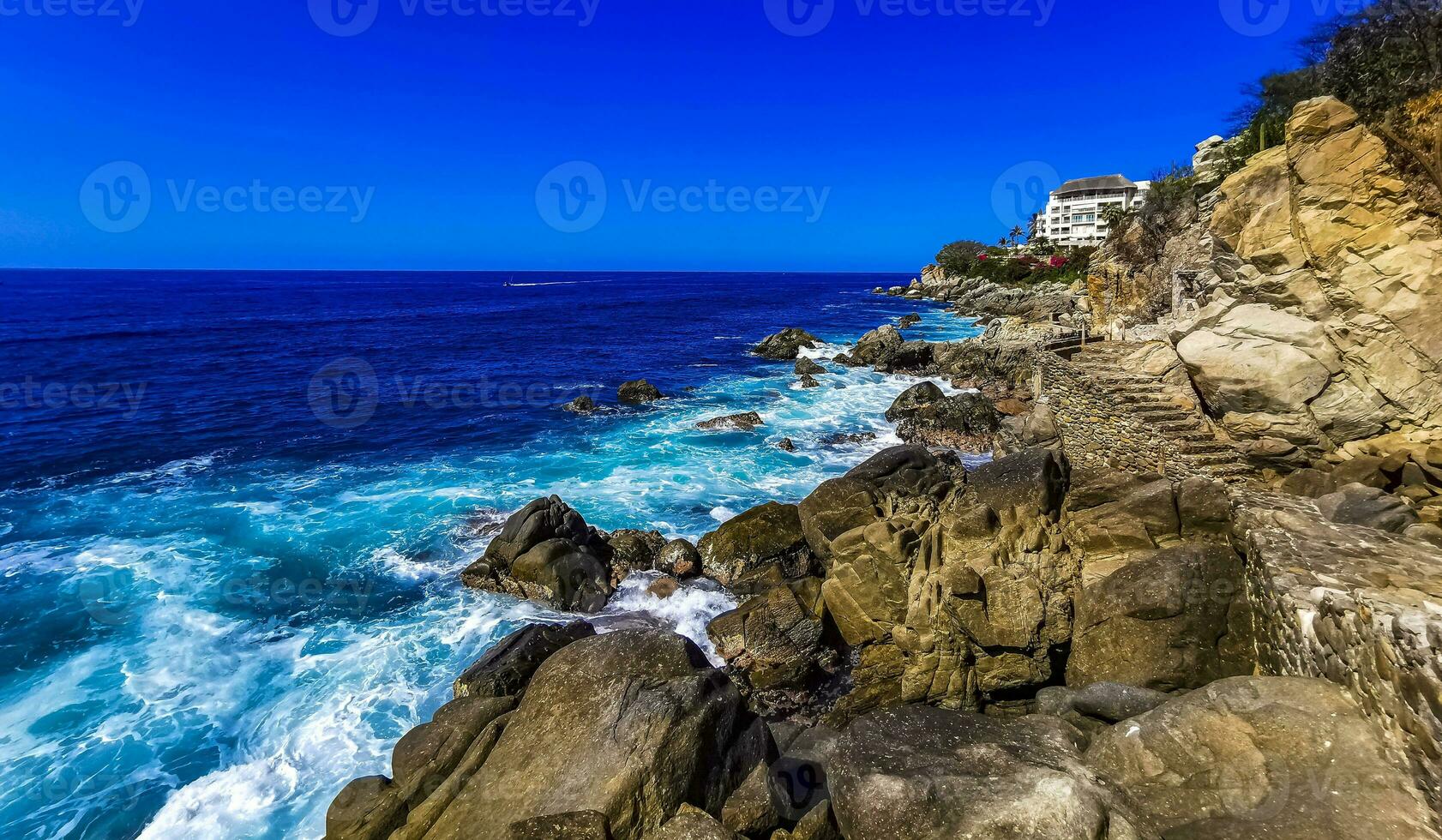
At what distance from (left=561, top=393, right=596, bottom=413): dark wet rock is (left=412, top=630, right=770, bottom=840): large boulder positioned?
2773 cm

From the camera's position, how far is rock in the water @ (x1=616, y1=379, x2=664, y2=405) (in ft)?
126

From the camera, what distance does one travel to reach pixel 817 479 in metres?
24.2

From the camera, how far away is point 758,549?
1697cm

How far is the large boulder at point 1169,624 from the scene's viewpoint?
384 inches

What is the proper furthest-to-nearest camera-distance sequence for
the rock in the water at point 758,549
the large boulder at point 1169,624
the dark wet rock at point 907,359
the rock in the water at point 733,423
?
the dark wet rock at point 907,359
the rock in the water at point 733,423
the rock in the water at point 758,549
the large boulder at point 1169,624

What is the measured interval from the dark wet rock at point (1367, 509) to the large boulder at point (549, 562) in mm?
15084

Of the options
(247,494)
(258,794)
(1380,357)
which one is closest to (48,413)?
(247,494)

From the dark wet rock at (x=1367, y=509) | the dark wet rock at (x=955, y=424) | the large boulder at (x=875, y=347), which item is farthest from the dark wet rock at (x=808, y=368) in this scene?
the dark wet rock at (x=1367, y=509)

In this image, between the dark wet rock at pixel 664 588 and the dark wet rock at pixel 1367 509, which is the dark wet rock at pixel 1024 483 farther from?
the dark wet rock at pixel 664 588

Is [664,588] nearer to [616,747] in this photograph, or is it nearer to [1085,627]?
[616,747]

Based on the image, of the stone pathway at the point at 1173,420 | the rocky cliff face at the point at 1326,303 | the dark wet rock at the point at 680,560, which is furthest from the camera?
the dark wet rock at the point at 680,560

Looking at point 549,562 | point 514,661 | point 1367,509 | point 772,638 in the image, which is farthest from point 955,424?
point 514,661

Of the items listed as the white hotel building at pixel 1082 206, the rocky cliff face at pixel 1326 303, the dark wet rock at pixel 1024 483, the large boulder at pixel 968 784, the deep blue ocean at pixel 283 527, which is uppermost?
the white hotel building at pixel 1082 206

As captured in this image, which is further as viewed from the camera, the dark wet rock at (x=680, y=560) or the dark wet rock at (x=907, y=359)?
the dark wet rock at (x=907, y=359)
